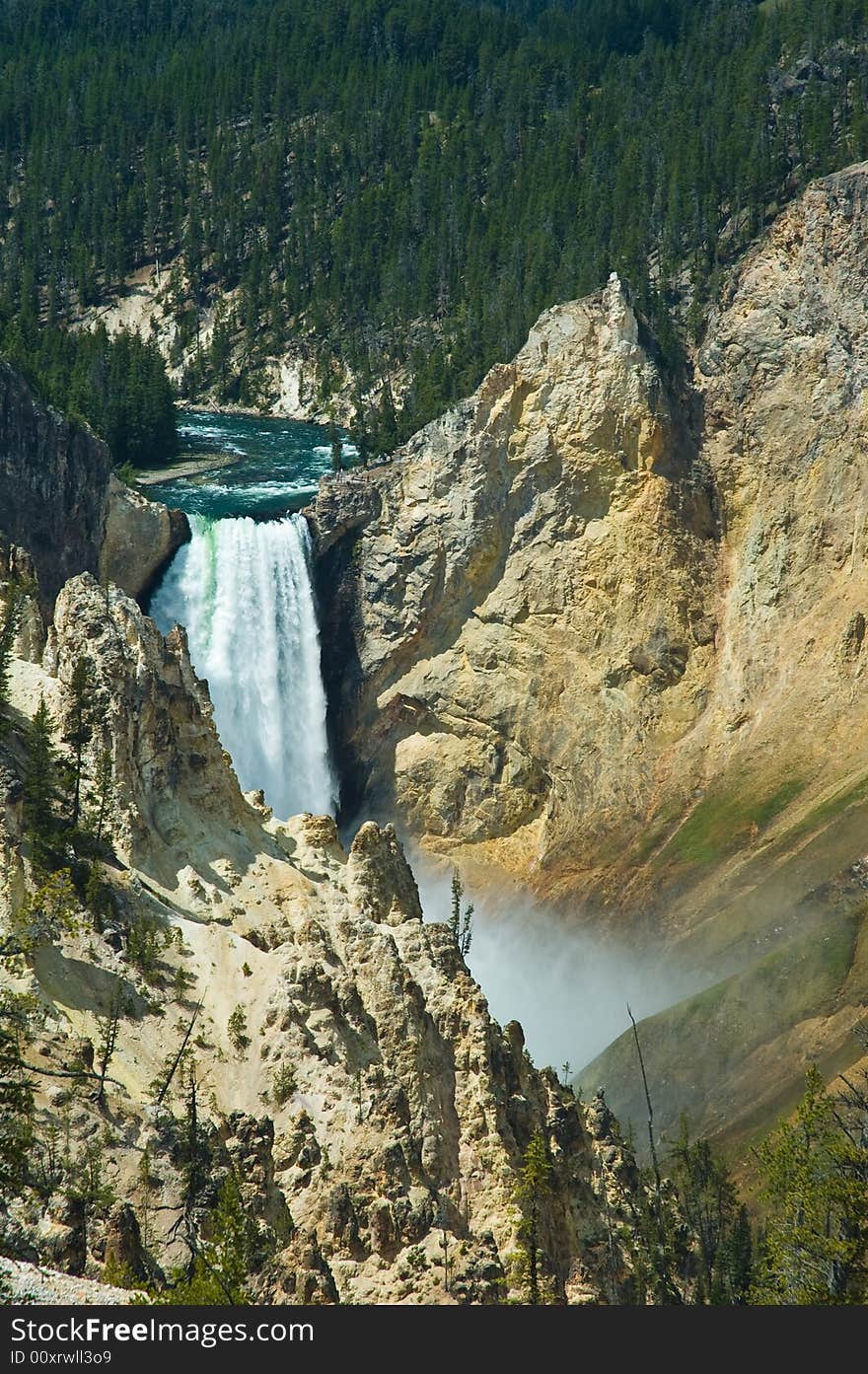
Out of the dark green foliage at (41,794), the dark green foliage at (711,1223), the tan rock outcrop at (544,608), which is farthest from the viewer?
the tan rock outcrop at (544,608)

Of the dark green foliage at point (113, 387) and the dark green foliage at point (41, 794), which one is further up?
the dark green foliage at point (113, 387)

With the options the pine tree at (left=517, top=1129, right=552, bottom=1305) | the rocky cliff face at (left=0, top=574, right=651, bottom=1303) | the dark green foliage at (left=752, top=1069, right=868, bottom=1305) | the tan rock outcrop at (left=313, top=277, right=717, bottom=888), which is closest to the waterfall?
the tan rock outcrop at (left=313, top=277, right=717, bottom=888)

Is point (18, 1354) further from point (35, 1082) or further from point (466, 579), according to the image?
point (466, 579)

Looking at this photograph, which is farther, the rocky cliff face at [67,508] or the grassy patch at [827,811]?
the rocky cliff face at [67,508]

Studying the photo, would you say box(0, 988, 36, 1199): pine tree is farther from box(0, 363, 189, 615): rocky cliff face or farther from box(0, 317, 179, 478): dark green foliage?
box(0, 317, 179, 478): dark green foliage

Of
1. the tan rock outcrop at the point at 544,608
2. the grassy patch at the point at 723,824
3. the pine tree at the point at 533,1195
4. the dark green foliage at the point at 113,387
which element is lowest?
the pine tree at the point at 533,1195

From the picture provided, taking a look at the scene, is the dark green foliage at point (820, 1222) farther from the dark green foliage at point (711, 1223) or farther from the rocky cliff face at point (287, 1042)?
the rocky cliff face at point (287, 1042)

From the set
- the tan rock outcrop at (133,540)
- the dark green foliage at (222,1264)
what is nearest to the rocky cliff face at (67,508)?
the tan rock outcrop at (133,540)

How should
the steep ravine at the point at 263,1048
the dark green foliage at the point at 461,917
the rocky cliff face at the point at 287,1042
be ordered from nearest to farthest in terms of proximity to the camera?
the steep ravine at the point at 263,1048, the rocky cliff face at the point at 287,1042, the dark green foliage at the point at 461,917
